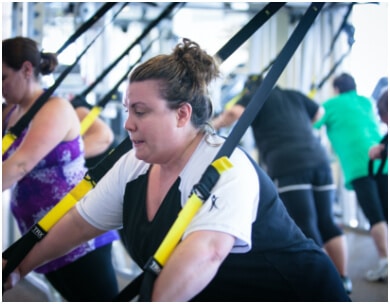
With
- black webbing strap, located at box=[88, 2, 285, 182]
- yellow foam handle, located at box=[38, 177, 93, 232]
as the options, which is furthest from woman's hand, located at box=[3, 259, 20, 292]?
black webbing strap, located at box=[88, 2, 285, 182]

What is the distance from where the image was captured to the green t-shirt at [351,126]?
3.28m

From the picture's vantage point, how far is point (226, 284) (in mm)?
1284

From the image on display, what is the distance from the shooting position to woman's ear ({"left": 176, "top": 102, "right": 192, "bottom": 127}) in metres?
1.24

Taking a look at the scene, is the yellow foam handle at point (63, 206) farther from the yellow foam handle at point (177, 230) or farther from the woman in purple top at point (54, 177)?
the yellow foam handle at point (177, 230)

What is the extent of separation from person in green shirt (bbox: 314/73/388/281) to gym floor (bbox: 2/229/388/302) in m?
0.13

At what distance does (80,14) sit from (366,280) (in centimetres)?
257

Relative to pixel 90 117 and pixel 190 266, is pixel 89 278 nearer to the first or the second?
pixel 90 117

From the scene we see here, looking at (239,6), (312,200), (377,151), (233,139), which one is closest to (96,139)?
(312,200)

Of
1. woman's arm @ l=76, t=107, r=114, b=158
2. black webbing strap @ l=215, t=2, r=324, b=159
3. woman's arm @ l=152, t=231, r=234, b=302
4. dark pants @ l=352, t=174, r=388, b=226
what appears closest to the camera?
woman's arm @ l=152, t=231, r=234, b=302

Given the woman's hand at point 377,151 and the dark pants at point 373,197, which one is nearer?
the woman's hand at point 377,151

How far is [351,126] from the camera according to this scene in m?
3.33

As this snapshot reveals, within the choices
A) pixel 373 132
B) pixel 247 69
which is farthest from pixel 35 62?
pixel 247 69

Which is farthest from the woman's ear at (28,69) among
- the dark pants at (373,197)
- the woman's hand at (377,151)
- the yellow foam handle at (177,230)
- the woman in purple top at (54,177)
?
the dark pants at (373,197)

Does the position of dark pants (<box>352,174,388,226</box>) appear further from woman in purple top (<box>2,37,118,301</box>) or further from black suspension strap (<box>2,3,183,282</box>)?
black suspension strap (<box>2,3,183,282</box>)
